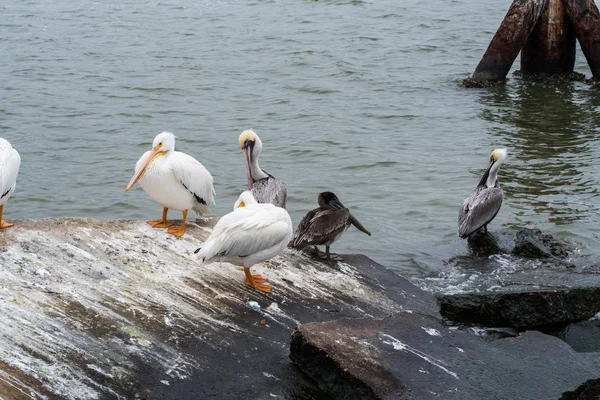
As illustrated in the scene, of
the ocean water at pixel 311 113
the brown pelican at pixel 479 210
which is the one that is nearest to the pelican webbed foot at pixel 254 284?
the ocean water at pixel 311 113

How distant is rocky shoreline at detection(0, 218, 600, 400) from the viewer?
4.17m

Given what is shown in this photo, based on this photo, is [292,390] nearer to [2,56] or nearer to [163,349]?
[163,349]

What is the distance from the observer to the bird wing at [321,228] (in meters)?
6.26

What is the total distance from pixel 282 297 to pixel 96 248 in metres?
1.26

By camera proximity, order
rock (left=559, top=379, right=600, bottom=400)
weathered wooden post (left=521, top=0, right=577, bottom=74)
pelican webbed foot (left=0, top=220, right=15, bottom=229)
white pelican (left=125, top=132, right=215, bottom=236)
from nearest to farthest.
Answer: rock (left=559, top=379, right=600, bottom=400), pelican webbed foot (left=0, top=220, right=15, bottom=229), white pelican (left=125, top=132, right=215, bottom=236), weathered wooden post (left=521, top=0, right=577, bottom=74)

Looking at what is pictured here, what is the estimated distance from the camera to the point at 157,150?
20.6ft

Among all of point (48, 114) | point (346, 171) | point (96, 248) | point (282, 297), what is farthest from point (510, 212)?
point (48, 114)

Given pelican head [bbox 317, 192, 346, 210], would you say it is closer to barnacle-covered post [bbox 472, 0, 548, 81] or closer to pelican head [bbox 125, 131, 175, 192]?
pelican head [bbox 125, 131, 175, 192]

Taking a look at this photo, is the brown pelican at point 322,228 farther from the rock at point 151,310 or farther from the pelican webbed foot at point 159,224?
the pelican webbed foot at point 159,224

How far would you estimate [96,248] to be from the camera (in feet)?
17.8

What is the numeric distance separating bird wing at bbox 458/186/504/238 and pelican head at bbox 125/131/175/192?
128 inches

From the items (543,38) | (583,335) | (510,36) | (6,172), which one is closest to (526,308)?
(583,335)

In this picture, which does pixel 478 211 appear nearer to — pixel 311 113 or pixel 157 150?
pixel 157 150

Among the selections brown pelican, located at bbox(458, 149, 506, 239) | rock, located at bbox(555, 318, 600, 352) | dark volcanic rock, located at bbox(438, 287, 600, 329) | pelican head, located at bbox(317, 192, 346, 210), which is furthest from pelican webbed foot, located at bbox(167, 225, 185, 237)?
brown pelican, located at bbox(458, 149, 506, 239)
